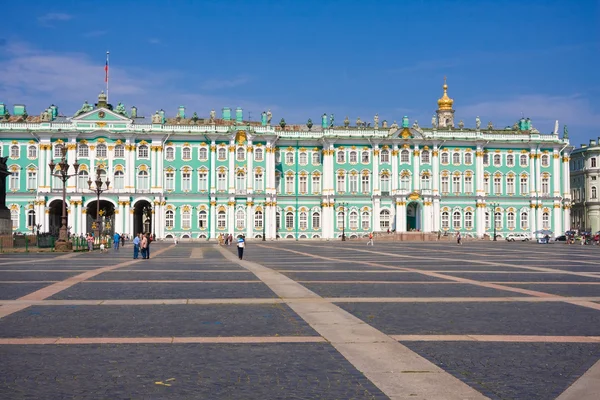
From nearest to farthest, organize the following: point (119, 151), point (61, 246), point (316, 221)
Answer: point (61, 246), point (119, 151), point (316, 221)

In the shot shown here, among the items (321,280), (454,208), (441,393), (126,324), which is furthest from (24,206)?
(441,393)

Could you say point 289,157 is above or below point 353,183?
above

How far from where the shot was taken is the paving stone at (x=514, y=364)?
8453 millimetres

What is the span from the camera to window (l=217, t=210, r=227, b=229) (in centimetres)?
8994

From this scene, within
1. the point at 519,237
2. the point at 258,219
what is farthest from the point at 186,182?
the point at 519,237

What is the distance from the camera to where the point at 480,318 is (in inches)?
547

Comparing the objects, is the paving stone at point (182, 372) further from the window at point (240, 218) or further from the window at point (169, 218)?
the window at point (169, 218)

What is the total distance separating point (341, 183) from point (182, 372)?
83576mm

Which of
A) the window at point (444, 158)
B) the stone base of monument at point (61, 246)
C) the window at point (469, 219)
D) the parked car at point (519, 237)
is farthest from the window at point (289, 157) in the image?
the stone base of monument at point (61, 246)

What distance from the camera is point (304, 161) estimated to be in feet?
305

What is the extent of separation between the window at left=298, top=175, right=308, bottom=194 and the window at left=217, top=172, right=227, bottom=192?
9542 mm

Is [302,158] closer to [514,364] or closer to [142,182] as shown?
[142,182]

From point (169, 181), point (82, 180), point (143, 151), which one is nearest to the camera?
point (82, 180)

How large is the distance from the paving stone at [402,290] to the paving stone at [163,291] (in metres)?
1.59
